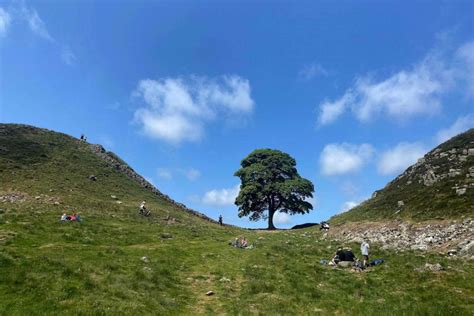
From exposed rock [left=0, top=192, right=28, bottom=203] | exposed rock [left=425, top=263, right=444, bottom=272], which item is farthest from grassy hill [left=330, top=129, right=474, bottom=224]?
exposed rock [left=0, top=192, right=28, bottom=203]

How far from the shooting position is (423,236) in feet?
124

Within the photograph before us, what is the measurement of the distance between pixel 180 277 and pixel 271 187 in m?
61.3

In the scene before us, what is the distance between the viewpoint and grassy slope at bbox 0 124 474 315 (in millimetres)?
17484

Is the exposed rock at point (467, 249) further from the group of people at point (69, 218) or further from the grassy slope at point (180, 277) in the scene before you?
the group of people at point (69, 218)

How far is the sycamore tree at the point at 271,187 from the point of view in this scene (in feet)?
277

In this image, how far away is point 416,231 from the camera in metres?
40.5

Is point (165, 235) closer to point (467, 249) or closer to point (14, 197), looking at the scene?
point (14, 197)

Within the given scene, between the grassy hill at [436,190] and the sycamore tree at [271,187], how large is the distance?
1880 cm

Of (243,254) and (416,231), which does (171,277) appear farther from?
(416,231)

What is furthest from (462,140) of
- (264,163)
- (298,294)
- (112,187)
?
(112,187)

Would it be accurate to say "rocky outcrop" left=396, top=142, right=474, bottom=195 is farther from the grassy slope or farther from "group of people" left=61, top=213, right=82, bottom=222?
"group of people" left=61, top=213, right=82, bottom=222

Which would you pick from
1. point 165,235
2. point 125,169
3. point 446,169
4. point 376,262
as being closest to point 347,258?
point 376,262

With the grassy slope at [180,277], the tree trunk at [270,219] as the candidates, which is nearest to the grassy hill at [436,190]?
the grassy slope at [180,277]

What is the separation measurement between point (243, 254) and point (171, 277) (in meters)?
11.4
